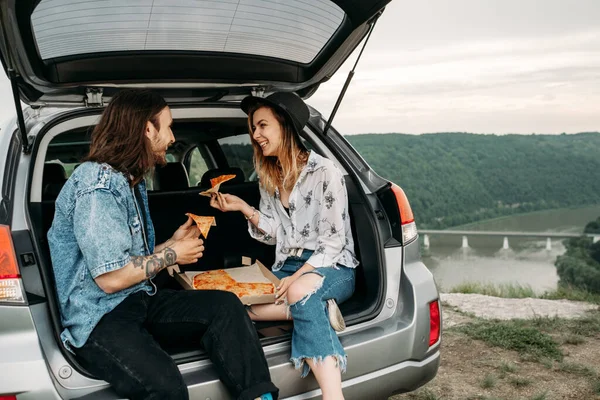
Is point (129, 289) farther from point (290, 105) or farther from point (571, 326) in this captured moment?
point (571, 326)

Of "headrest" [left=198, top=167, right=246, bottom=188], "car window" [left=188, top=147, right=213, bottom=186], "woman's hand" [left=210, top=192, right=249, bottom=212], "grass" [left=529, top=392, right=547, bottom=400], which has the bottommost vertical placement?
"grass" [left=529, top=392, right=547, bottom=400]

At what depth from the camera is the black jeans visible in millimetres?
1879

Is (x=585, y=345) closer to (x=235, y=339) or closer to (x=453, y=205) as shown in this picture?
(x=235, y=339)

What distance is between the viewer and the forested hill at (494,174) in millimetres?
62938

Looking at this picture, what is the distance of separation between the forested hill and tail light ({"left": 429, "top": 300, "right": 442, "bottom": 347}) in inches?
2140

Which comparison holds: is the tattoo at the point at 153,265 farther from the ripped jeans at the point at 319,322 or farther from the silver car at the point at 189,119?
the ripped jeans at the point at 319,322

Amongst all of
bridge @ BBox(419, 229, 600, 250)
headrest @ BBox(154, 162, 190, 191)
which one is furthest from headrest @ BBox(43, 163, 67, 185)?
bridge @ BBox(419, 229, 600, 250)

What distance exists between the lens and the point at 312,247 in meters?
2.68

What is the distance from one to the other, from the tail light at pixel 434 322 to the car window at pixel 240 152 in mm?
1513

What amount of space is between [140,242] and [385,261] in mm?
1003

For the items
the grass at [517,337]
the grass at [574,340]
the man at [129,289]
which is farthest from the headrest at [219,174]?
the grass at [574,340]

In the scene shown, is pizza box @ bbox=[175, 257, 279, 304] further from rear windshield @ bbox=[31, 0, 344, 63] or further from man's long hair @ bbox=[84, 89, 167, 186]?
rear windshield @ bbox=[31, 0, 344, 63]

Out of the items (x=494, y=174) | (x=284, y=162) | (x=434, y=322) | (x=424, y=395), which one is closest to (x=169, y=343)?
(x=284, y=162)

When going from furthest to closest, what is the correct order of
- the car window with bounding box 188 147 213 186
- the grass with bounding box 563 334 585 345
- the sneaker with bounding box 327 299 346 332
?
the car window with bounding box 188 147 213 186
the grass with bounding box 563 334 585 345
the sneaker with bounding box 327 299 346 332
